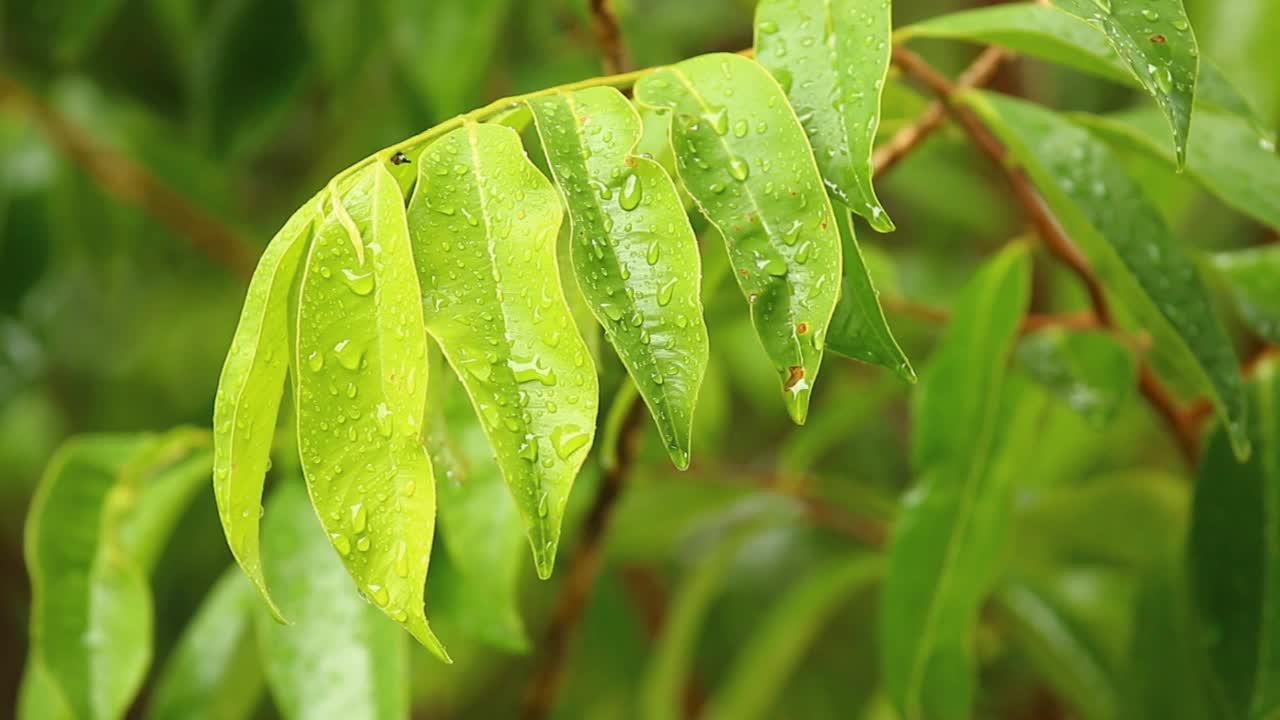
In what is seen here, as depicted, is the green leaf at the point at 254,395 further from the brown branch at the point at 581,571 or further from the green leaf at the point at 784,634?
the green leaf at the point at 784,634

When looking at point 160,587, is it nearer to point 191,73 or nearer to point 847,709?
point 191,73

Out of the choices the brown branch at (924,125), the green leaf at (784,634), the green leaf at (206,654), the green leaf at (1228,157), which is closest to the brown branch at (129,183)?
the green leaf at (206,654)

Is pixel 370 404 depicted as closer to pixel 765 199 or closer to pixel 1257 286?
pixel 765 199

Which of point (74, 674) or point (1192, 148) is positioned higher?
point (1192, 148)

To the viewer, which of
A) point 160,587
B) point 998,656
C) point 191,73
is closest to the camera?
point 191,73

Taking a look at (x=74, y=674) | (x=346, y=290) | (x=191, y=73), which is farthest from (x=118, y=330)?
(x=346, y=290)


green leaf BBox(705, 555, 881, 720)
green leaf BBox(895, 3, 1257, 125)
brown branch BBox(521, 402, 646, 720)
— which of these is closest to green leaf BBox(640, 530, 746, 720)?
green leaf BBox(705, 555, 881, 720)

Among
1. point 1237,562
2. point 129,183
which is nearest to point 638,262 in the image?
point 1237,562
